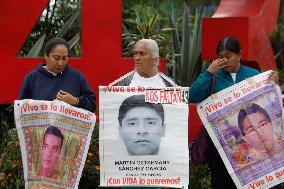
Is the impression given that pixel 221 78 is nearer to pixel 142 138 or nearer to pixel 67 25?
pixel 142 138

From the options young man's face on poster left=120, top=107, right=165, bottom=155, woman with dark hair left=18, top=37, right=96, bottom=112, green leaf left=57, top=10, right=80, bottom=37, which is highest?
green leaf left=57, top=10, right=80, bottom=37

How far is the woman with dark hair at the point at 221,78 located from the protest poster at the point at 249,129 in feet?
0.25

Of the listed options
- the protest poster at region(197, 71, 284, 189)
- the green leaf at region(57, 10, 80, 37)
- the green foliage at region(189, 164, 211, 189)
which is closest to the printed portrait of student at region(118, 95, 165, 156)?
the protest poster at region(197, 71, 284, 189)

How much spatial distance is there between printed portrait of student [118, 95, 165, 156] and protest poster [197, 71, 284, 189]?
16.7 inches

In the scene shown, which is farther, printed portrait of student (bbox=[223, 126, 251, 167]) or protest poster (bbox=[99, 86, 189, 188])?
printed portrait of student (bbox=[223, 126, 251, 167])

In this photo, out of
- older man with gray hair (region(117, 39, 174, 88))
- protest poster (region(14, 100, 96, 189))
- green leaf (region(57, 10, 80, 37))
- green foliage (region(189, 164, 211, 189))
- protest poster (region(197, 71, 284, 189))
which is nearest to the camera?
protest poster (region(14, 100, 96, 189))

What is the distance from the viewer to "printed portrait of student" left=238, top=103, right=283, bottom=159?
6480 millimetres

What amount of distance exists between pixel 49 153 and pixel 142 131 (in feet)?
2.43

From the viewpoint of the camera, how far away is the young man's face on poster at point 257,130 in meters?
6.48

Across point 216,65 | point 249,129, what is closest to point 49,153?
point 216,65

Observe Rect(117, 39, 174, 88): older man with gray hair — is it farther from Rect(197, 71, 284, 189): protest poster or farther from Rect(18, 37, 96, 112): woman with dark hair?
Rect(197, 71, 284, 189): protest poster

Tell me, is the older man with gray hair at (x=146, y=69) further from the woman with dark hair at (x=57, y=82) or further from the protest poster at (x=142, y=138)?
the woman with dark hair at (x=57, y=82)

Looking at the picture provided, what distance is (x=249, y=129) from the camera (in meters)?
6.48

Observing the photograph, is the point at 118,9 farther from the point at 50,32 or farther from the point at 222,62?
the point at 50,32
